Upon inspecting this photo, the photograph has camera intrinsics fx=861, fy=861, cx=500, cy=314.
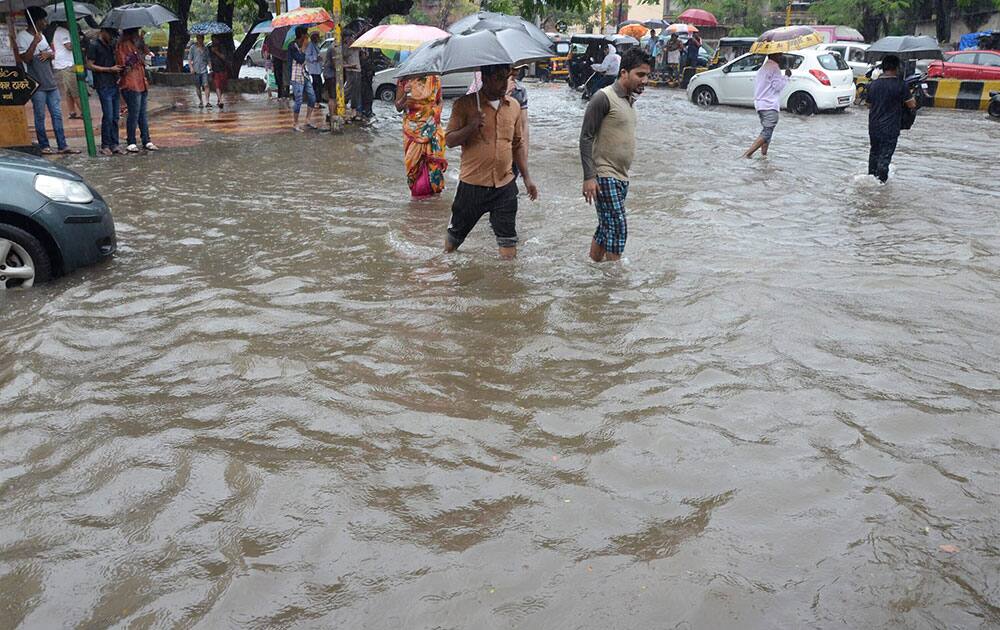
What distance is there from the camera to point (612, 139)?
20.5 feet

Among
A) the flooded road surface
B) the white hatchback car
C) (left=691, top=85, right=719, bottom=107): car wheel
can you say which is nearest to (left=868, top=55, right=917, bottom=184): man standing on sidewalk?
the flooded road surface

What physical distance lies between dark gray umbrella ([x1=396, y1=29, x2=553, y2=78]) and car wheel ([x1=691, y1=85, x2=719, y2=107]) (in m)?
16.8

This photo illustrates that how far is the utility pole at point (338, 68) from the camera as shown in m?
14.8

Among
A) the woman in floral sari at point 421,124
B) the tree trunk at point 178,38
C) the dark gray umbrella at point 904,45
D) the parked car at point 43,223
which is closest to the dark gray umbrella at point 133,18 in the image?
the woman in floral sari at point 421,124

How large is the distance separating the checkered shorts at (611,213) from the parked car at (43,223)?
3.76m

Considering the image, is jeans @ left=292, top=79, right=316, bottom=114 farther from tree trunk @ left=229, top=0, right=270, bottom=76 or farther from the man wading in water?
tree trunk @ left=229, top=0, right=270, bottom=76

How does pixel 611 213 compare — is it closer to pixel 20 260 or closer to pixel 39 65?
pixel 20 260

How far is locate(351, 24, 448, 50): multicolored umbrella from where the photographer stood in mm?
9508

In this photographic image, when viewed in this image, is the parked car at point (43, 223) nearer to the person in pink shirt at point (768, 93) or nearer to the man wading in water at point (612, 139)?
the man wading in water at point (612, 139)

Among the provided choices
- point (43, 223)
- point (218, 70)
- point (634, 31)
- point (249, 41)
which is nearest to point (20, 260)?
point (43, 223)

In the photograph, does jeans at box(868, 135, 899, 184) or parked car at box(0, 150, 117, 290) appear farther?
jeans at box(868, 135, 899, 184)

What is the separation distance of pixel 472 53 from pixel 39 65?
8.07 metres

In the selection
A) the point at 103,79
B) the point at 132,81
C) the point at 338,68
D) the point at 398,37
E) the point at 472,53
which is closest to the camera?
the point at 472,53

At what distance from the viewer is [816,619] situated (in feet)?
9.37
